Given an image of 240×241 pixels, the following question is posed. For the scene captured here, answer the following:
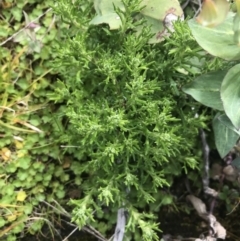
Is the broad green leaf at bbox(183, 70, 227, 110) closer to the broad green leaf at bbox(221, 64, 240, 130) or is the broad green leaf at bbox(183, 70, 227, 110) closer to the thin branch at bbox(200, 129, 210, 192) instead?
the broad green leaf at bbox(221, 64, 240, 130)

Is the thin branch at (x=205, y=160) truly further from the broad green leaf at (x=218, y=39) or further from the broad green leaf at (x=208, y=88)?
the broad green leaf at (x=218, y=39)

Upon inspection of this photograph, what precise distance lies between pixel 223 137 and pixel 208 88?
0.50 feet

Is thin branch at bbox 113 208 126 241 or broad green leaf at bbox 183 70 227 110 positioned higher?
broad green leaf at bbox 183 70 227 110

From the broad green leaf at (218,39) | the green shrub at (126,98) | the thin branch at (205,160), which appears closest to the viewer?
the broad green leaf at (218,39)

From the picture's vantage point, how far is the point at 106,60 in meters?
1.23

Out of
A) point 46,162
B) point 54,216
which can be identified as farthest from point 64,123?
point 54,216

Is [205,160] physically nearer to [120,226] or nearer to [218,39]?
[120,226]

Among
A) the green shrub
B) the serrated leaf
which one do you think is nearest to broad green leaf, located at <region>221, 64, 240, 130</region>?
the green shrub

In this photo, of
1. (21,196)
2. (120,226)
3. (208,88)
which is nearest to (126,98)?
(208,88)

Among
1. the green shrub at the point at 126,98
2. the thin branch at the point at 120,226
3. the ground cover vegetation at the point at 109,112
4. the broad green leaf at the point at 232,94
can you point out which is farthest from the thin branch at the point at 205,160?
the broad green leaf at the point at 232,94

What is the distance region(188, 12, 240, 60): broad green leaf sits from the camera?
1.12 m

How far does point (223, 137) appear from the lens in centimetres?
133

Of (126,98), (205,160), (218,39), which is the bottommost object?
(205,160)

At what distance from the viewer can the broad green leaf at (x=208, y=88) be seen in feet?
4.06
